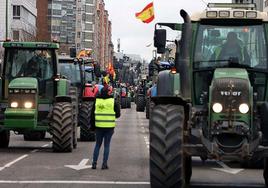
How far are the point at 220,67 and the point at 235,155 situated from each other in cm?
174

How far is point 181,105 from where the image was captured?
33.8ft

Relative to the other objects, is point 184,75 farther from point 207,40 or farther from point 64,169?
point 64,169

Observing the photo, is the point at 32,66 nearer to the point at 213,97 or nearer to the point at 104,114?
the point at 104,114

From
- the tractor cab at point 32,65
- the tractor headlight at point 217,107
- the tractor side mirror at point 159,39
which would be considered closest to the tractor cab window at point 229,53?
the tractor side mirror at point 159,39

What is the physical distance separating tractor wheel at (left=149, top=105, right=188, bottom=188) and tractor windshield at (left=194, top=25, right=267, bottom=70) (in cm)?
159

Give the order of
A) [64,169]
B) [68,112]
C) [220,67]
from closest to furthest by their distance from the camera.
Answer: [220,67], [64,169], [68,112]

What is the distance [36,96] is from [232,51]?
898cm

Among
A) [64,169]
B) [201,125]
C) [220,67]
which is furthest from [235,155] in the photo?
[64,169]

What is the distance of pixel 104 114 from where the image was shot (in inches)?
590

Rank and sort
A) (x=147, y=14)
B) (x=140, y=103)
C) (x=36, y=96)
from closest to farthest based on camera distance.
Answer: (x=36, y=96) → (x=147, y=14) → (x=140, y=103)

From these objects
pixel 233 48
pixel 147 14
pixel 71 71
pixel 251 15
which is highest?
pixel 147 14

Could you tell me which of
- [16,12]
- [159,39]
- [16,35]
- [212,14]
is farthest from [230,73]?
[16,12]

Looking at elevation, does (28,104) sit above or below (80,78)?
below

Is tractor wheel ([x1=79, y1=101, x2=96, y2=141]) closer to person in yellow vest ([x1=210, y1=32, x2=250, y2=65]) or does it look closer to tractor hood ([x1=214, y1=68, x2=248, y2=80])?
person in yellow vest ([x1=210, y1=32, x2=250, y2=65])
